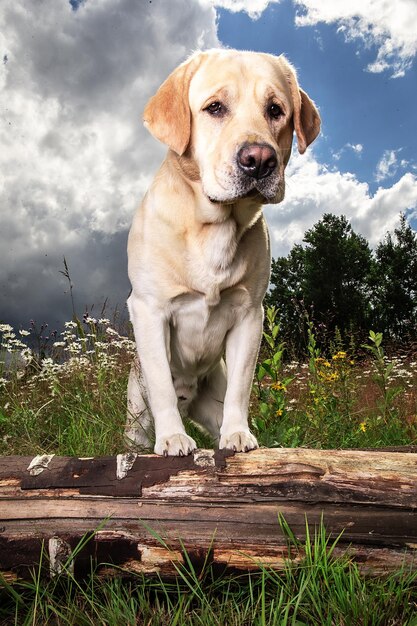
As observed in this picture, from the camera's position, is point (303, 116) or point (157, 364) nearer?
point (157, 364)

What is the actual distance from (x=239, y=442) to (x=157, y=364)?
65 cm

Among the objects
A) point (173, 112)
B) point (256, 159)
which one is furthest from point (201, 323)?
point (173, 112)

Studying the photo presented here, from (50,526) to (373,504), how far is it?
4.54 ft

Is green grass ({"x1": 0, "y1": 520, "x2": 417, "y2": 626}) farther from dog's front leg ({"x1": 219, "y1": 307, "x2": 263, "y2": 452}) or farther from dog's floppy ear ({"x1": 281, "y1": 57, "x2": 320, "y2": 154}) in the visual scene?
dog's floppy ear ({"x1": 281, "y1": 57, "x2": 320, "y2": 154})

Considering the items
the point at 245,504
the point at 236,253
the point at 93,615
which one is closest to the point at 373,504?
the point at 245,504

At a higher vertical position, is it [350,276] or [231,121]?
[350,276]

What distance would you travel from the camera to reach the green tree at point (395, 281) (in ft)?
101

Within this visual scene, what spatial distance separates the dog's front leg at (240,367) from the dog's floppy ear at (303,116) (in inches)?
39.3

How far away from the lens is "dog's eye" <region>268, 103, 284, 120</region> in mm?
3261

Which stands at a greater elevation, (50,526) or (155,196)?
(155,196)

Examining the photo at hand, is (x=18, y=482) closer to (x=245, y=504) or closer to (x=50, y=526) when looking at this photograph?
(x=50, y=526)

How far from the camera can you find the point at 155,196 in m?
3.55

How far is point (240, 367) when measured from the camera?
352cm

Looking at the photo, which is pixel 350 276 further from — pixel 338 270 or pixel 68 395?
pixel 68 395
